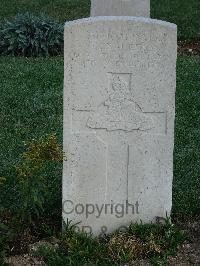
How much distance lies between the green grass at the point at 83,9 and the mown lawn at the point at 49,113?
3100mm

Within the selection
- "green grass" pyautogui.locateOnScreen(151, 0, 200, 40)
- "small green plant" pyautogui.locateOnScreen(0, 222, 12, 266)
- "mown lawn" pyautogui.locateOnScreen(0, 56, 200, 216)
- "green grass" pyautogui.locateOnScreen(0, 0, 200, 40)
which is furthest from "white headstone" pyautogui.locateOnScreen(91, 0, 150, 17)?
"small green plant" pyautogui.locateOnScreen(0, 222, 12, 266)

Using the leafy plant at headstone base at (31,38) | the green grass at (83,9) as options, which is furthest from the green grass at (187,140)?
the green grass at (83,9)

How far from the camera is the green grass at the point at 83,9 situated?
42.4 ft

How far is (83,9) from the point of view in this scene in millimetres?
13727

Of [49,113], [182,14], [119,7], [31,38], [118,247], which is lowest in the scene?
[118,247]

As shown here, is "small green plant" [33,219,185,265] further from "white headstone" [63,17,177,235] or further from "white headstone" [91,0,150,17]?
"white headstone" [91,0,150,17]

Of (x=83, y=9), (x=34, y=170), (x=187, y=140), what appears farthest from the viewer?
(x=83, y=9)

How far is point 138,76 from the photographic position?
433 cm

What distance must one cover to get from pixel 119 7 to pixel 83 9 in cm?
493

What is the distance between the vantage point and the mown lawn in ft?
18.6

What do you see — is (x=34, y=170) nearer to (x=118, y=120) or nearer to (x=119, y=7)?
(x=118, y=120)

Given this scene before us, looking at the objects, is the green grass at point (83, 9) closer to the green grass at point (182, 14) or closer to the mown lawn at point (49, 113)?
the green grass at point (182, 14)

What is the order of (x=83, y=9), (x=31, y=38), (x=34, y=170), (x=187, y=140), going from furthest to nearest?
1. (x=83, y=9)
2. (x=31, y=38)
3. (x=187, y=140)
4. (x=34, y=170)

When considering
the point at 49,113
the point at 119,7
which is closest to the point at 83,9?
the point at 119,7
